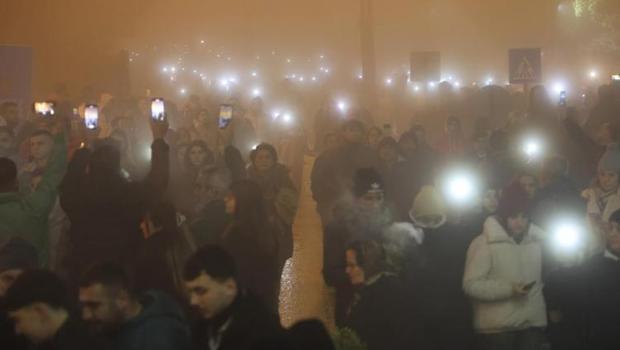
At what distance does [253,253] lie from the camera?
6.59 m

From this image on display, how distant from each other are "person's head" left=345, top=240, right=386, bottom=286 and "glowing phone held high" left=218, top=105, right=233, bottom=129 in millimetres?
6336

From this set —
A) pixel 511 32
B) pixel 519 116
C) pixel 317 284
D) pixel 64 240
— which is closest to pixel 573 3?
pixel 511 32

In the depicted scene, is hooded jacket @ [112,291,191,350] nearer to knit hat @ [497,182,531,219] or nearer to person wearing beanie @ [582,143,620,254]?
knit hat @ [497,182,531,219]

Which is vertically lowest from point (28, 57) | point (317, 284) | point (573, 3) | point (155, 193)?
point (317, 284)

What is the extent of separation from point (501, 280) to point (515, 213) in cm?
52

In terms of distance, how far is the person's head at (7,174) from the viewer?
6801 mm

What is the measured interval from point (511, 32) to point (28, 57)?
60728 mm

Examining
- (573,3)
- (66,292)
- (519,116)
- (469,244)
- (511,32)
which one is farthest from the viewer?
(511,32)

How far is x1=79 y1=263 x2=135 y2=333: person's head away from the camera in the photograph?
15.1 ft

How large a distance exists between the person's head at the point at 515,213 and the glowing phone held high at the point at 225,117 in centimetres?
591

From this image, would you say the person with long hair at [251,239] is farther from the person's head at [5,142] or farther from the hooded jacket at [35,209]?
the person's head at [5,142]

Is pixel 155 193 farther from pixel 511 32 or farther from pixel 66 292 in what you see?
pixel 511 32

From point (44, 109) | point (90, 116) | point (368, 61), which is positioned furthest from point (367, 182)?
point (368, 61)

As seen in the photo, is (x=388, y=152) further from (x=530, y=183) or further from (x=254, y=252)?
(x=254, y=252)
